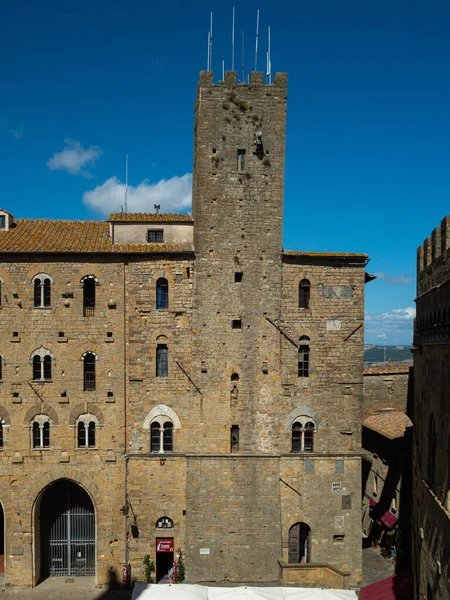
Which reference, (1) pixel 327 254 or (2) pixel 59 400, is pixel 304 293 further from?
(2) pixel 59 400

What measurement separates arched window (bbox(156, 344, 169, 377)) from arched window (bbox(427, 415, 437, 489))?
13.0 m

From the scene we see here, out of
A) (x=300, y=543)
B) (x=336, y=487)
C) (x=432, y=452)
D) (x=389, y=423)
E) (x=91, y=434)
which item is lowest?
(x=300, y=543)

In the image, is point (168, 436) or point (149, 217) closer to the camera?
point (168, 436)

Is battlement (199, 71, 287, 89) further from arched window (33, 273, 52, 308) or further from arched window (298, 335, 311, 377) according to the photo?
arched window (298, 335, 311, 377)

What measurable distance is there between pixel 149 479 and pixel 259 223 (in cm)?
1389

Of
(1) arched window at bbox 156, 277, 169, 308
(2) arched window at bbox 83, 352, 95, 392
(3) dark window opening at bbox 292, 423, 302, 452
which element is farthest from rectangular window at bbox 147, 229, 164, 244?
(3) dark window opening at bbox 292, 423, 302, 452

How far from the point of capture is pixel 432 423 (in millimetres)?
17266

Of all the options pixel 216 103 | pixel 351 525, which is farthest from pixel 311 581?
pixel 216 103

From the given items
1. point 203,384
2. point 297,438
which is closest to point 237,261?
point 203,384

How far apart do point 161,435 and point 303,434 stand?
7.11 meters

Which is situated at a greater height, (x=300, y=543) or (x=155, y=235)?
(x=155, y=235)

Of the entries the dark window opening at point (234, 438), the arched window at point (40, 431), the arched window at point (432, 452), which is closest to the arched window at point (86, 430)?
the arched window at point (40, 431)

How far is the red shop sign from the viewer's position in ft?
83.6

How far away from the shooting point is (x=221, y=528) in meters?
25.3
